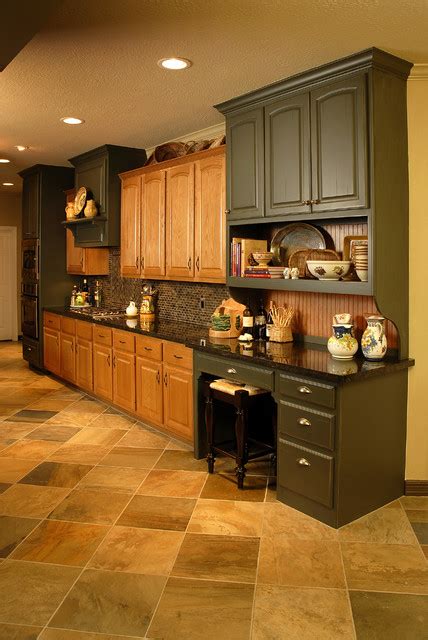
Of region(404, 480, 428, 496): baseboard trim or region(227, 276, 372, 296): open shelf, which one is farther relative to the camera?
region(404, 480, 428, 496): baseboard trim

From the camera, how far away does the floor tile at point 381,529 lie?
2.96m

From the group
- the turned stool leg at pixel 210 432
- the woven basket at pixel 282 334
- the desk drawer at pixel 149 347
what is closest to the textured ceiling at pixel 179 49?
the woven basket at pixel 282 334

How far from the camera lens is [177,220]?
16.0 ft

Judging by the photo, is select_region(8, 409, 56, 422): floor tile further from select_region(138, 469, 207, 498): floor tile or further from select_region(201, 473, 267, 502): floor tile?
select_region(201, 473, 267, 502): floor tile

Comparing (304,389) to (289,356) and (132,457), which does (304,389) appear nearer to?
(289,356)

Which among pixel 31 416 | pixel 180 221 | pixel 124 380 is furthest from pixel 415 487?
pixel 31 416

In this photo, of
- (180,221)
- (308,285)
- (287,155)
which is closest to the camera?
(308,285)

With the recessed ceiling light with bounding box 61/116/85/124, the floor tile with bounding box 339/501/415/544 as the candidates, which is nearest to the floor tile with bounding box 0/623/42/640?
the floor tile with bounding box 339/501/415/544

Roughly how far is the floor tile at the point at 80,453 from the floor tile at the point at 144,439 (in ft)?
0.71

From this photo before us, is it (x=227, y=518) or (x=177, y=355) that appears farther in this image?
(x=177, y=355)

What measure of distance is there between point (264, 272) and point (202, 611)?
2.19 metres

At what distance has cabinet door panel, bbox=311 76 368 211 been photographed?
3191 mm

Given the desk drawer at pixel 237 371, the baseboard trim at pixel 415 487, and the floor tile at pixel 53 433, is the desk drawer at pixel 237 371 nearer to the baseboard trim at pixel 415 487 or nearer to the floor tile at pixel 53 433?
the baseboard trim at pixel 415 487

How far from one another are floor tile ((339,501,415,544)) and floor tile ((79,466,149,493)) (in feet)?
4.43
